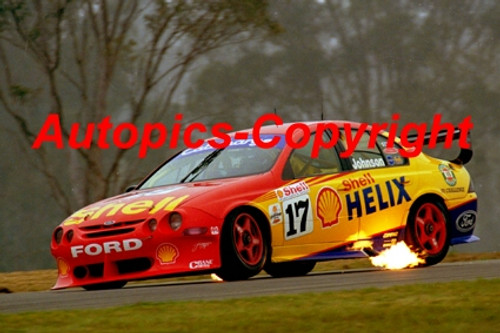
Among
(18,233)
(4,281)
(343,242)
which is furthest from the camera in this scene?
(18,233)

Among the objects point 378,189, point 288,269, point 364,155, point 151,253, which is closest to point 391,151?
point 364,155

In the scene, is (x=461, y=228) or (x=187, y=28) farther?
(x=187, y=28)

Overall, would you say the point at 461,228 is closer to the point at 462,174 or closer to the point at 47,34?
the point at 462,174

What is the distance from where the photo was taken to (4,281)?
14781 mm

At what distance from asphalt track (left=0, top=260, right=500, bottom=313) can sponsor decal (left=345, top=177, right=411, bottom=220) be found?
87 cm

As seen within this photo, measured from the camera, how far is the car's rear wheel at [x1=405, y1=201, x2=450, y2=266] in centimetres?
1310

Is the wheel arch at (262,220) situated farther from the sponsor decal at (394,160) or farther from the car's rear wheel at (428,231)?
the sponsor decal at (394,160)

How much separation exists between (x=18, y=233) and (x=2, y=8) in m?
29.3

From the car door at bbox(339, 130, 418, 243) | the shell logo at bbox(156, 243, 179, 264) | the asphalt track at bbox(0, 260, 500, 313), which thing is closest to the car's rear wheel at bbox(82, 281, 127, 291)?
the asphalt track at bbox(0, 260, 500, 313)

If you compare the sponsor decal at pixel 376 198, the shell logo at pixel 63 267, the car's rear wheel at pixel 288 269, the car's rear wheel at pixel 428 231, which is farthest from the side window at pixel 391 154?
the shell logo at pixel 63 267

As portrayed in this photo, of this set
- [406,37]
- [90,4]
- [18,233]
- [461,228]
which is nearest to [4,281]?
[461,228]

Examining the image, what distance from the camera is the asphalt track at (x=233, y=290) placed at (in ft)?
29.9

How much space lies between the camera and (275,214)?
11.6m

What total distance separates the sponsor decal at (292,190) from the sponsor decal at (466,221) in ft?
7.83
